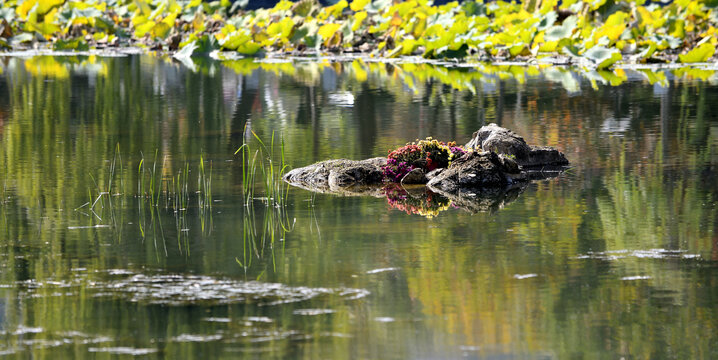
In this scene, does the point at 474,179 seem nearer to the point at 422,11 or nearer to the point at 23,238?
the point at 23,238

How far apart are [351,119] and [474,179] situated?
592cm

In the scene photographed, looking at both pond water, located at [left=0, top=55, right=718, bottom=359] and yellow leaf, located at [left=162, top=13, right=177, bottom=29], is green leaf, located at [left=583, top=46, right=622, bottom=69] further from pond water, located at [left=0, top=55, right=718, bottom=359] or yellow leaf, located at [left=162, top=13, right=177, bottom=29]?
yellow leaf, located at [left=162, top=13, right=177, bottom=29]

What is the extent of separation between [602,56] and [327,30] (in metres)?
9.01

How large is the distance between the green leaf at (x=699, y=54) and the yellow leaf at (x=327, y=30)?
981cm

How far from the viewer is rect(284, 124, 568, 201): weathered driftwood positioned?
1115 centimetres

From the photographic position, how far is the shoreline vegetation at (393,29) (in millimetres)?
27969

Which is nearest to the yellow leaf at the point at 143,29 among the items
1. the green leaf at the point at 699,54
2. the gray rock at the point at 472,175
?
the green leaf at the point at 699,54

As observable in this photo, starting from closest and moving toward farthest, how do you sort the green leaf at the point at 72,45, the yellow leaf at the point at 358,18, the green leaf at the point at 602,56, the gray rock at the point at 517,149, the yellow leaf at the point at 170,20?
the gray rock at the point at 517,149 < the green leaf at the point at 602,56 < the yellow leaf at the point at 358,18 < the green leaf at the point at 72,45 < the yellow leaf at the point at 170,20

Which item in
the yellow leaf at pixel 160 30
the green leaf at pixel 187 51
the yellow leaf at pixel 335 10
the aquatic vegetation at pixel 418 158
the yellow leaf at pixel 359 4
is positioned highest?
the yellow leaf at pixel 359 4

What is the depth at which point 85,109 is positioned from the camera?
1867 centimetres

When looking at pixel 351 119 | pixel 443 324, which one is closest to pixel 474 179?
pixel 443 324

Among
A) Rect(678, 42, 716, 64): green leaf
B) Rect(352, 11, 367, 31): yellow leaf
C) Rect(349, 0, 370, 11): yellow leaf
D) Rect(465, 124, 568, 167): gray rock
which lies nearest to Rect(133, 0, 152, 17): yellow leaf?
Rect(349, 0, 370, 11): yellow leaf

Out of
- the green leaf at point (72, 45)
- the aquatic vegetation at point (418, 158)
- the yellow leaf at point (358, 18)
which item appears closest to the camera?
the aquatic vegetation at point (418, 158)

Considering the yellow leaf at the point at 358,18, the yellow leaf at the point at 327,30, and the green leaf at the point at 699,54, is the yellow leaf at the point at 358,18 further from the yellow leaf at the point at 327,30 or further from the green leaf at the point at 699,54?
the green leaf at the point at 699,54
